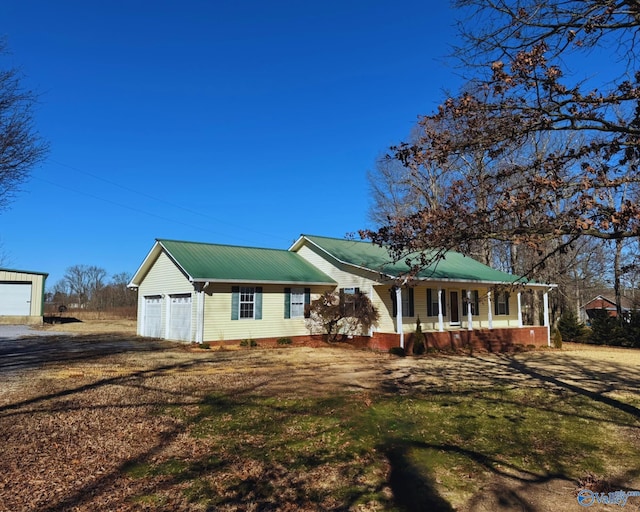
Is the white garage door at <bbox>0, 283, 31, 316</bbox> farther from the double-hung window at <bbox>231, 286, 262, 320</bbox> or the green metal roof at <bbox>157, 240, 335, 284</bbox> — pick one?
the double-hung window at <bbox>231, 286, 262, 320</bbox>

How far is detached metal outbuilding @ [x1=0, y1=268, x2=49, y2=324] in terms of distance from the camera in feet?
102

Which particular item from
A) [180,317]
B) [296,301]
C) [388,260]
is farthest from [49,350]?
[388,260]

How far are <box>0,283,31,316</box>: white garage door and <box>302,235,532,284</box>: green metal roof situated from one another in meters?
22.0

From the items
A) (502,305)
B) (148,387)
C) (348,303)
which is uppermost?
(348,303)

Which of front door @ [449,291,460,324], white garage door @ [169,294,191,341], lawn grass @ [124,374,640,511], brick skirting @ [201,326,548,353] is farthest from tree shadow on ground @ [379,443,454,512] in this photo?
front door @ [449,291,460,324]

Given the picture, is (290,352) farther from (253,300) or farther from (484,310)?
(484,310)

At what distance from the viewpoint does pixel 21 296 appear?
3189 cm

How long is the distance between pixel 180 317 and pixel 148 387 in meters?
10.1

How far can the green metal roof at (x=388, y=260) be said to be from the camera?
19.7 m

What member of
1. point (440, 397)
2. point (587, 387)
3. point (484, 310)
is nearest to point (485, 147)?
point (440, 397)

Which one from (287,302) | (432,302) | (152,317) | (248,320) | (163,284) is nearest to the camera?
(248,320)

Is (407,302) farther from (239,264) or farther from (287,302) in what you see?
(239,264)

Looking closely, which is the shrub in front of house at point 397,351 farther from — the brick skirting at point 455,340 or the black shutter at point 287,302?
the black shutter at point 287,302

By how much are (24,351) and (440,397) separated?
14379 millimetres
